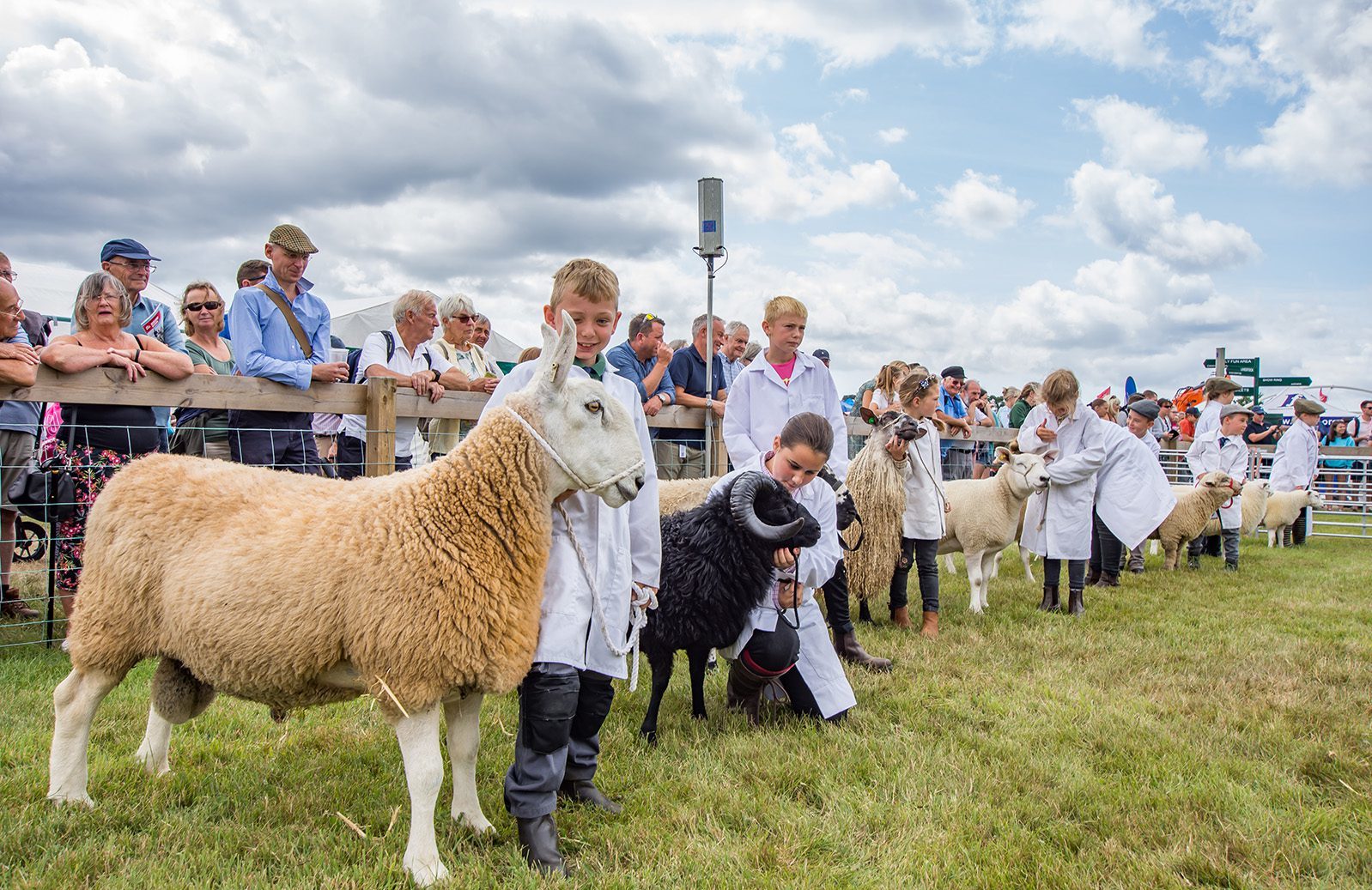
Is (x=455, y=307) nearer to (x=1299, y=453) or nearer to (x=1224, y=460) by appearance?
(x=1224, y=460)

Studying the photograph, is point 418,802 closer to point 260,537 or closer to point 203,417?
point 260,537

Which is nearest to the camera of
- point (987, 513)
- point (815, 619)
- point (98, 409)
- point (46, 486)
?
point (815, 619)

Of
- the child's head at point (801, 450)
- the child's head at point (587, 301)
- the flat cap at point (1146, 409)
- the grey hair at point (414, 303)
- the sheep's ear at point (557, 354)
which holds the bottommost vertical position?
the child's head at point (801, 450)

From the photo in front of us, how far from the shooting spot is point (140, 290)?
601cm

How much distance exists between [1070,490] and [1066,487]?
47 mm

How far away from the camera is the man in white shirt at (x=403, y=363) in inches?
242

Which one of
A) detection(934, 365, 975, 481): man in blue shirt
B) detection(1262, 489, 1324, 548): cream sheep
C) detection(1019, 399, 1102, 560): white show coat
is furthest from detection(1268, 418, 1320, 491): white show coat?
detection(1019, 399, 1102, 560): white show coat

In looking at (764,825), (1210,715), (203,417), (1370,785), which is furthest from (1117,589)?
(203,417)

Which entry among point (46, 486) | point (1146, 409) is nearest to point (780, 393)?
point (46, 486)

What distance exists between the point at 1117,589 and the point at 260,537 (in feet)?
28.5

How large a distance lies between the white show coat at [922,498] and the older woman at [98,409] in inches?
205

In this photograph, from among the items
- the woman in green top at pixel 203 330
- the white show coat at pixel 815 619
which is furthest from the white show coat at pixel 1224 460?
the woman in green top at pixel 203 330

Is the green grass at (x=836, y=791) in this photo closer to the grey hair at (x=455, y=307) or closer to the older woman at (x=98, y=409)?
the older woman at (x=98, y=409)

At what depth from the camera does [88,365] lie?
15.9 feet
